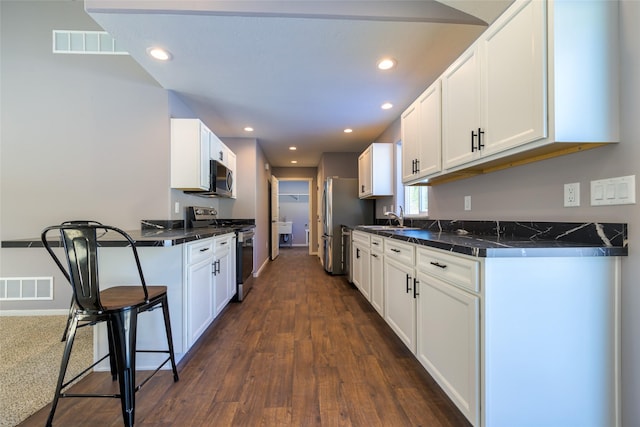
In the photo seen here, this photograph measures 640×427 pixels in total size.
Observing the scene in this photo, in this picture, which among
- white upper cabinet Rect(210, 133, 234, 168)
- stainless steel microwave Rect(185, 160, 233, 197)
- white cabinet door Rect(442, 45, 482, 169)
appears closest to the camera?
white cabinet door Rect(442, 45, 482, 169)

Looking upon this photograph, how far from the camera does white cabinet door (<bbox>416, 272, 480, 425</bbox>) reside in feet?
3.62

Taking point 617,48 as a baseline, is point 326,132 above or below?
above

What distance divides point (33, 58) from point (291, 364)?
3955 mm

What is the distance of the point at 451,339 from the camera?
4.19 ft

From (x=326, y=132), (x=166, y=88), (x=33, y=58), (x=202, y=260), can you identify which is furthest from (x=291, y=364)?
(x=33, y=58)

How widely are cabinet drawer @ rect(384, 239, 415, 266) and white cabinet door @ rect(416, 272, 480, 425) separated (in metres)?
0.16

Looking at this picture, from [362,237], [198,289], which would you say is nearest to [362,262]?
[362,237]

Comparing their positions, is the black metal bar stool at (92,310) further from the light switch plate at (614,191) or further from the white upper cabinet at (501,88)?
the light switch plate at (614,191)

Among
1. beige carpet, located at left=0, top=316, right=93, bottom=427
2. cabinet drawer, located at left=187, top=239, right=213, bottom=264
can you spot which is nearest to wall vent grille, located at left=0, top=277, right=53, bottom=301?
beige carpet, located at left=0, top=316, right=93, bottom=427

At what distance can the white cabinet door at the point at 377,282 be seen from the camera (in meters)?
2.34

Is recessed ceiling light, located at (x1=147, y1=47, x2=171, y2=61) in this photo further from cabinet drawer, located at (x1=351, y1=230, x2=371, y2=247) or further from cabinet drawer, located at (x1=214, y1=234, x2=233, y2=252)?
cabinet drawer, located at (x1=351, y1=230, x2=371, y2=247)

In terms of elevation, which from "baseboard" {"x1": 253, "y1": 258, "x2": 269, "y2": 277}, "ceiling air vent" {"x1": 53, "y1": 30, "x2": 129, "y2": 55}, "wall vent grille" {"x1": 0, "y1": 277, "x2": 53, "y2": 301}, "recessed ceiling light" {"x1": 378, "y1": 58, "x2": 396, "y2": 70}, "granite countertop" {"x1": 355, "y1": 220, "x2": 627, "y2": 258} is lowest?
"baseboard" {"x1": 253, "y1": 258, "x2": 269, "y2": 277}

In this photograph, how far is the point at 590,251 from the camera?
41.8 inches

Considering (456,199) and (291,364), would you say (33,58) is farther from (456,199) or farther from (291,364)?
(456,199)
